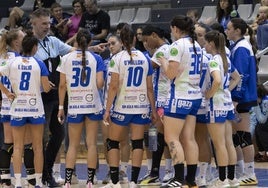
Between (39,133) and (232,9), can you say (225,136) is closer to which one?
(39,133)

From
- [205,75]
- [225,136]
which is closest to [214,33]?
[205,75]

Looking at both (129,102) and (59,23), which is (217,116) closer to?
(129,102)

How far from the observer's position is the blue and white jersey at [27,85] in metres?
9.98

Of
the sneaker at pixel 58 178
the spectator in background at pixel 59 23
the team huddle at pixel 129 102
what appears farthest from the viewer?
the spectator in background at pixel 59 23

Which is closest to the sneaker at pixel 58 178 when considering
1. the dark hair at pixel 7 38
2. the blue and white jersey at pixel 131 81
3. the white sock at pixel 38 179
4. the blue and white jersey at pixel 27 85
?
the white sock at pixel 38 179

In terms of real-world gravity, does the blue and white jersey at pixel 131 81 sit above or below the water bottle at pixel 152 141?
above

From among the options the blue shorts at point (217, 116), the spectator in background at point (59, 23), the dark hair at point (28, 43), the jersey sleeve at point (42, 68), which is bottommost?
the blue shorts at point (217, 116)

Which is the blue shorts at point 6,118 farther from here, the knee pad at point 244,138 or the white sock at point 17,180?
the knee pad at point 244,138

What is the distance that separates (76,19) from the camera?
47.9 ft

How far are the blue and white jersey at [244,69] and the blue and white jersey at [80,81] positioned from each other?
1.68 metres

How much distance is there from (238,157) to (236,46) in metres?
1.34

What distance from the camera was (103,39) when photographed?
14086mm

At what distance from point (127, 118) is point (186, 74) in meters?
0.88

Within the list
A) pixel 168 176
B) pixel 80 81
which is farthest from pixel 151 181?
pixel 80 81
